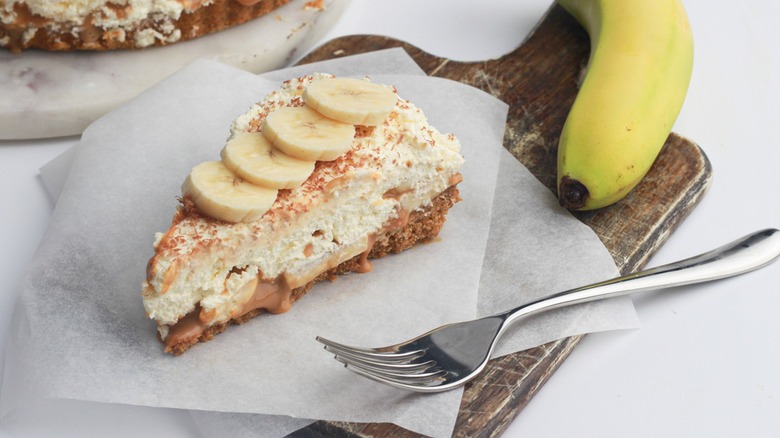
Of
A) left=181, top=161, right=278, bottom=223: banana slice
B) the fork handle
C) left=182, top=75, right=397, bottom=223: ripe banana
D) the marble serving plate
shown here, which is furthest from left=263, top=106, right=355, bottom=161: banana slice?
the marble serving plate

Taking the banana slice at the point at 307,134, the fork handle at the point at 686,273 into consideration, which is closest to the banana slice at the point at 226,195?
the banana slice at the point at 307,134

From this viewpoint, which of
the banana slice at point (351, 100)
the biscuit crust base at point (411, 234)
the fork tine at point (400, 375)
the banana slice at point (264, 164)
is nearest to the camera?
the fork tine at point (400, 375)

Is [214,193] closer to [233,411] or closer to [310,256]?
[310,256]

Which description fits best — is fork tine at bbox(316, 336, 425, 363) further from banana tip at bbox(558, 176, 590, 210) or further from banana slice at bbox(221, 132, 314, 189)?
banana tip at bbox(558, 176, 590, 210)

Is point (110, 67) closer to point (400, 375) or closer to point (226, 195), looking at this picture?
point (226, 195)

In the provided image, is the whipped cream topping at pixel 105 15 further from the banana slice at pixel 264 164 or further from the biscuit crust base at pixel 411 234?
→ the biscuit crust base at pixel 411 234

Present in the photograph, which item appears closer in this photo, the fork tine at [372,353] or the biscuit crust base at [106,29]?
the fork tine at [372,353]

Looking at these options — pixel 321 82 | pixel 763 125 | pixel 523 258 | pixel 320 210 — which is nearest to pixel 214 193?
pixel 320 210

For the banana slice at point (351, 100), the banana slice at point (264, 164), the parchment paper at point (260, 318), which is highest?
the banana slice at point (351, 100)
